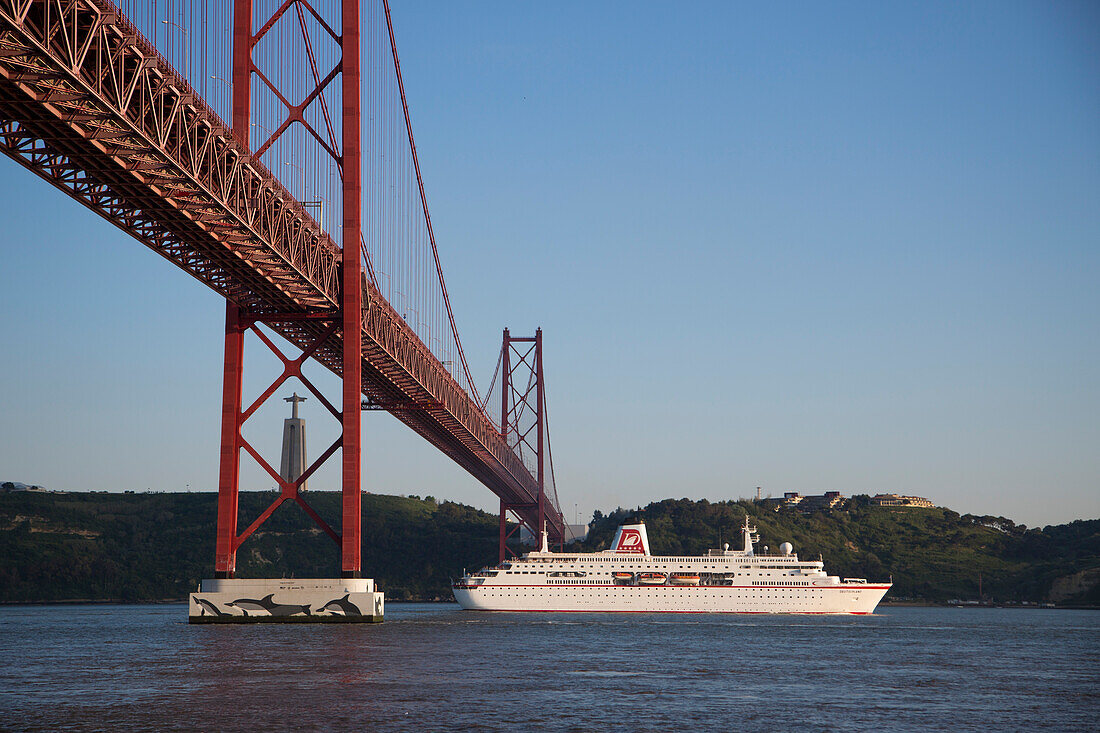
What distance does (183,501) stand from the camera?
110 m

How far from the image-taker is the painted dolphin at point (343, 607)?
110 feet

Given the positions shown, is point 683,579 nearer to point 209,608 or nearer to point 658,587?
point 658,587

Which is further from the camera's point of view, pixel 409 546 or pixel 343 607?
pixel 409 546

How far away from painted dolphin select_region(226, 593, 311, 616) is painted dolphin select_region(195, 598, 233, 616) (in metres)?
0.76

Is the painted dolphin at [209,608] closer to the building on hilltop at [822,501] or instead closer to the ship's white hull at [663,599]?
the ship's white hull at [663,599]

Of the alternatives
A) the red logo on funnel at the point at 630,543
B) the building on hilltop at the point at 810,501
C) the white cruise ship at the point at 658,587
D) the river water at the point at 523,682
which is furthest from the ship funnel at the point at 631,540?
the building on hilltop at the point at 810,501

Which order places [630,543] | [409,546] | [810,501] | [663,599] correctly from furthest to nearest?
[810,501], [409,546], [630,543], [663,599]

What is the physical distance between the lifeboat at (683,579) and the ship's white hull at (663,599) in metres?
0.27

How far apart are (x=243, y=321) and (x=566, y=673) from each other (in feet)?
52.7

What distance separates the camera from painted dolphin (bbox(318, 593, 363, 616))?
110ft

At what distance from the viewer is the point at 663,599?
6562cm

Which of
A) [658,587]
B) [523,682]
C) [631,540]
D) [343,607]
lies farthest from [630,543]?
[523,682]

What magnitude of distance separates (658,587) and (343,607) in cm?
3491

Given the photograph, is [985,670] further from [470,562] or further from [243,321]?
[470,562]
